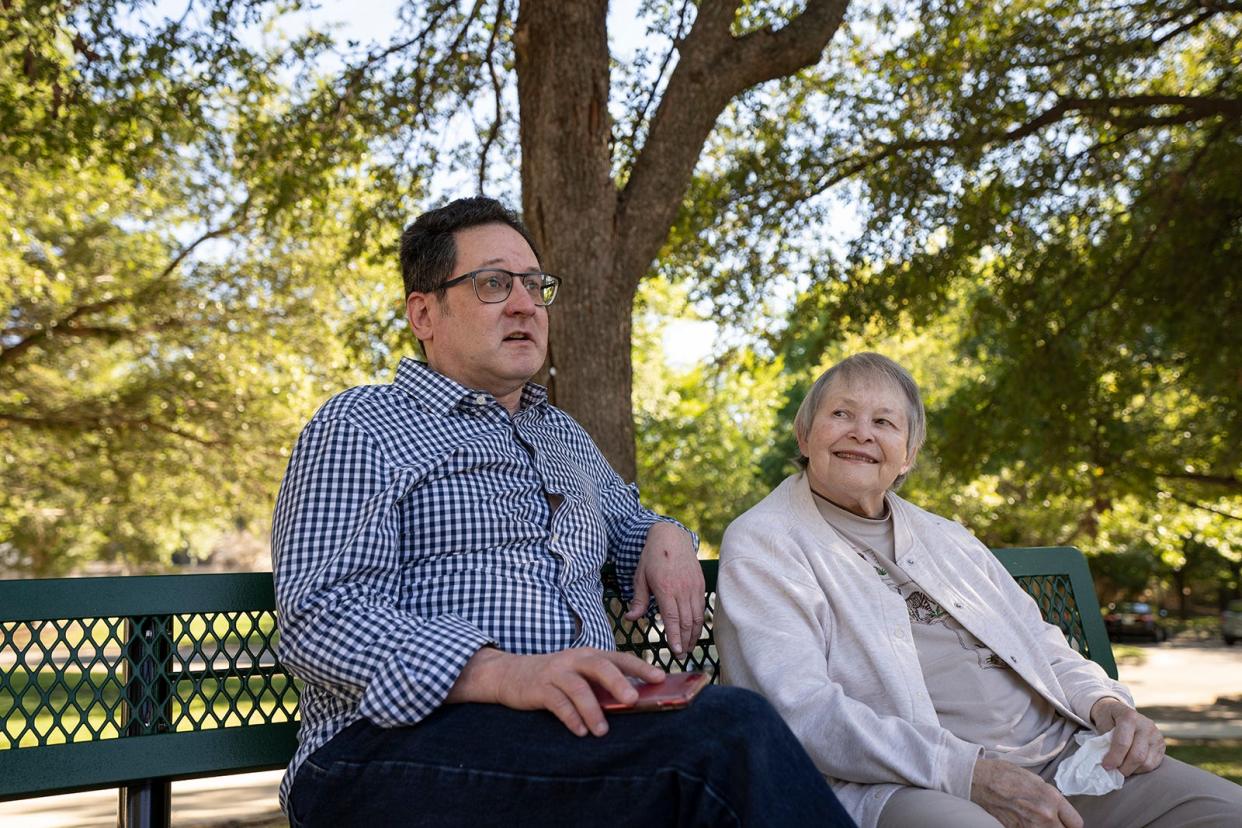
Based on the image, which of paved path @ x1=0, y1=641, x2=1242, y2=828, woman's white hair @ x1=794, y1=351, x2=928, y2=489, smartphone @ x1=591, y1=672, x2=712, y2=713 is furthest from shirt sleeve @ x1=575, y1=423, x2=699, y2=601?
paved path @ x1=0, y1=641, x2=1242, y2=828

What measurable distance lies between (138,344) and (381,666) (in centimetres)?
1579

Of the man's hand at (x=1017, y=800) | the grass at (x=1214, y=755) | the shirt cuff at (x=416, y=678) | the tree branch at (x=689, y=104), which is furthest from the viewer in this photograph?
the grass at (x=1214, y=755)

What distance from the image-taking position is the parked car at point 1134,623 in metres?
35.4

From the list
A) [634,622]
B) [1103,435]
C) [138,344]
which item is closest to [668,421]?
[138,344]

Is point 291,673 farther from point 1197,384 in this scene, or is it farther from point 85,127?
point 1197,384

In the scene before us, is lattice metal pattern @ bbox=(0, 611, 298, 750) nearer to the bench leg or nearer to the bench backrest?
the bench backrest

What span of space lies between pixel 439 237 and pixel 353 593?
106 cm

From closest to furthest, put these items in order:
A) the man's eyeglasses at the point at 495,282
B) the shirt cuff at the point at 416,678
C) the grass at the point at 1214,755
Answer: the shirt cuff at the point at 416,678
the man's eyeglasses at the point at 495,282
the grass at the point at 1214,755

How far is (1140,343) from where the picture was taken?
10.8 metres

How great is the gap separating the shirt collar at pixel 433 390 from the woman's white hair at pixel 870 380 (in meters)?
0.88

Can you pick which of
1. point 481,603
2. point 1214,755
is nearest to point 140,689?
point 481,603

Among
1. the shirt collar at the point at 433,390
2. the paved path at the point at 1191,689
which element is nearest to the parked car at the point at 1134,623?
the paved path at the point at 1191,689

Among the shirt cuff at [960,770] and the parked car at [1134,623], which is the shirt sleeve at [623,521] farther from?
the parked car at [1134,623]

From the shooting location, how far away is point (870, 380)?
3.21 meters
